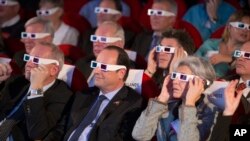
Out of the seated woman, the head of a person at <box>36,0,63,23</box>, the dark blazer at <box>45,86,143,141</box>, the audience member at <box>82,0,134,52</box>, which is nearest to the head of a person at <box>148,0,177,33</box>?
the audience member at <box>82,0,134,52</box>

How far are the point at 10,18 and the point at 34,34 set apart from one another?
1.05 m

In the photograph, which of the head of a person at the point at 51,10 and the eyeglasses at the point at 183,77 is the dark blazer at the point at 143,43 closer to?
the head of a person at the point at 51,10

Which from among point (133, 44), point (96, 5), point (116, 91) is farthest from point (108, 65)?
point (96, 5)

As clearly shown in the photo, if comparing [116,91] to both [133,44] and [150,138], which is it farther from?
[133,44]

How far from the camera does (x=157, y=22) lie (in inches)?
255

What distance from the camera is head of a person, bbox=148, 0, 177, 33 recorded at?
6477 millimetres

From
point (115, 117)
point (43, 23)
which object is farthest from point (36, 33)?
point (115, 117)

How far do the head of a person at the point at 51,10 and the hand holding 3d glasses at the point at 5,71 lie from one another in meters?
1.28

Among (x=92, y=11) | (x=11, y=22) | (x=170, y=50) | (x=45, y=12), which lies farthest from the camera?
(x=92, y=11)

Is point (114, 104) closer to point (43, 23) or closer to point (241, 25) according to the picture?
point (241, 25)

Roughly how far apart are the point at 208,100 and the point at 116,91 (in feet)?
2.16

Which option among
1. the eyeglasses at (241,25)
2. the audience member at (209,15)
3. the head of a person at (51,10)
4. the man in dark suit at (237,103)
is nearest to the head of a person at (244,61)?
the man in dark suit at (237,103)

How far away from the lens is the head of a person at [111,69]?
513 cm

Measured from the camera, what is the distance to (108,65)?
516 centimetres
